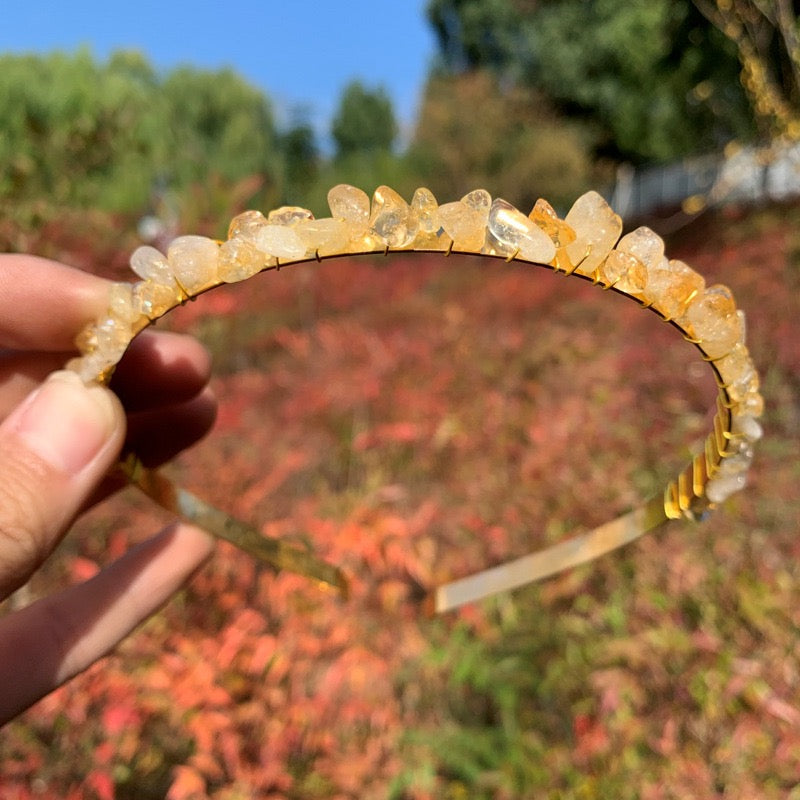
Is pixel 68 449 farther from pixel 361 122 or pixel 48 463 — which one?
pixel 361 122

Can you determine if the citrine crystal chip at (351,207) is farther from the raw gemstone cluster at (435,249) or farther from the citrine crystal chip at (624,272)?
the citrine crystal chip at (624,272)

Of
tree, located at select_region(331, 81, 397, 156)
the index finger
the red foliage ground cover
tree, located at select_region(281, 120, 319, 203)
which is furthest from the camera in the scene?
tree, located at select_region(331, 81, 397, 156)

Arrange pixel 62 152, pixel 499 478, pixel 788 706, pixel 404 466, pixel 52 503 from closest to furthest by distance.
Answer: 1. pixel 52 503
2. pixel 788 706
3. pixel 62 152
4. pixel 499 478
5. pixel 404 466

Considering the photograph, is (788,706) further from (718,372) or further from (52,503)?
(52,503)

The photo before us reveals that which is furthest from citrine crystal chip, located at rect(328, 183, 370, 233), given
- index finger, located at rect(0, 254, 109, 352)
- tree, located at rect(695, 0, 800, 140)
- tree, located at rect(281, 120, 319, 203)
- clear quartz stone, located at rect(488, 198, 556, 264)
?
tree, located at rect(281, 120, 319, 203)

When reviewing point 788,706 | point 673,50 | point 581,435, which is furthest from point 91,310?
point 673,50

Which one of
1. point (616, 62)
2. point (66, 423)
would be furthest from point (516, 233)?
point (616, 62)

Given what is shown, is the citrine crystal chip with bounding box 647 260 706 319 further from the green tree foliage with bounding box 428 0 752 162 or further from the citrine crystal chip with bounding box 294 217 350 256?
the green tree foliage with bounding box 428 0 752 162
